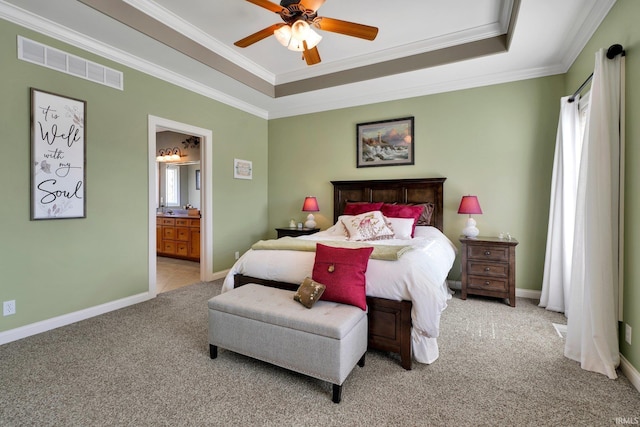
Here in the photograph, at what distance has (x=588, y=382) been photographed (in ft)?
6.36

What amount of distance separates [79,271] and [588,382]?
4.29 meters

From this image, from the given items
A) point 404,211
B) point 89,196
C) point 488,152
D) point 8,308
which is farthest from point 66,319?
point 488,152

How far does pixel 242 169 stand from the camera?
194 inches

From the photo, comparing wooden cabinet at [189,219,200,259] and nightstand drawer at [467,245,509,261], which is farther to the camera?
wooden cabinet at [189,219,200,259]

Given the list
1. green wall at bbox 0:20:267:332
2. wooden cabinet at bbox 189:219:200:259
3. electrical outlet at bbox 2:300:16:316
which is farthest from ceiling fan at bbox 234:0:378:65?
wooden cabinet at bbox 189:219:200:259

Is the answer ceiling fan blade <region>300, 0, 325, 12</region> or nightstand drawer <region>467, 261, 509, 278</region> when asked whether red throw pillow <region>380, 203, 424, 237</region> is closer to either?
nightstand drawer <region>467, 261, 509, 278</region>

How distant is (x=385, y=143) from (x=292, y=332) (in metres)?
3.38

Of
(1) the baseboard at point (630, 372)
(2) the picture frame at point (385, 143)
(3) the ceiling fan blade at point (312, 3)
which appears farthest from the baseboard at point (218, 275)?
(1) the baseboard at point (630, 372)

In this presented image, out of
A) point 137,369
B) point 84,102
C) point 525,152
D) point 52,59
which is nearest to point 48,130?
point 84,102

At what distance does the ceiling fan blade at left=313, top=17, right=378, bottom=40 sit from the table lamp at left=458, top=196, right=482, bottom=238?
2.29 meters

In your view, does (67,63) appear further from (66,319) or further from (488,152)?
(488,152)

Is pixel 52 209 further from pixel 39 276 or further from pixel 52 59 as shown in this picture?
pixel 52 59

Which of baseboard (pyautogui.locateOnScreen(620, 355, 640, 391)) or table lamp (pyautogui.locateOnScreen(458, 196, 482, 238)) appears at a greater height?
table lamp (pyautogui.locateOnScreen(458, 196, 482, 238))

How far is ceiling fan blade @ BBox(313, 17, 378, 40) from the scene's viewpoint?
7.65 ft
